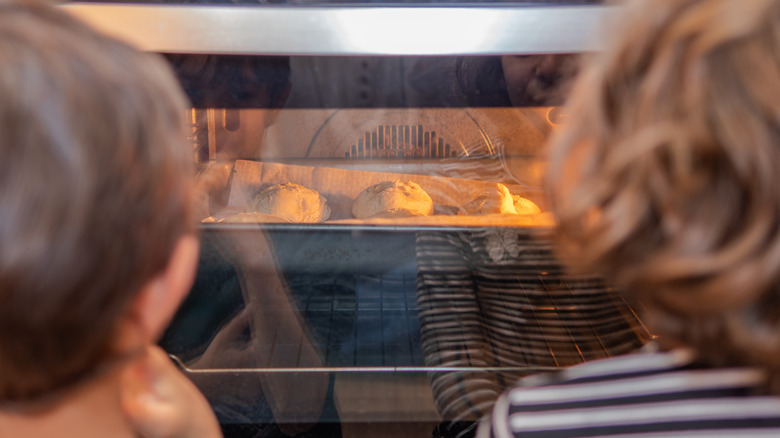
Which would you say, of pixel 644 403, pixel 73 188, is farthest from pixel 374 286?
pixel 73 188

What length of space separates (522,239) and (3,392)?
0.82 m

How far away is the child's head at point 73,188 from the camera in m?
0.33

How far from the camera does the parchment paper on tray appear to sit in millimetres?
1239

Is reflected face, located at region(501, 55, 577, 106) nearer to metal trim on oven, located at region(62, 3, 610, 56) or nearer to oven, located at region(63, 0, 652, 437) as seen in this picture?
oven, located at region(63, 0, 652, 437)

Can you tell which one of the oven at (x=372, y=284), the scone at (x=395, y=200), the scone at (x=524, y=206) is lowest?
the oven at (x=372, y=284)

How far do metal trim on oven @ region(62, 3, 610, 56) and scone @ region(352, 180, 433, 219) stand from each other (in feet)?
2.26

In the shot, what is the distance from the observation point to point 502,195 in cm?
129

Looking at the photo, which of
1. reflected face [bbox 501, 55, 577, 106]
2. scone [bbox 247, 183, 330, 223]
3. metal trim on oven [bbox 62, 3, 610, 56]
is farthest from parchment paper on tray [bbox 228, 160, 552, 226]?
metal trim on oven [bbox 62, 3, 610, 56]

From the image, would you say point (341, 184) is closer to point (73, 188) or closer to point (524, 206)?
point (524, 206)

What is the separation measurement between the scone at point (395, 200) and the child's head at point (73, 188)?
897mm

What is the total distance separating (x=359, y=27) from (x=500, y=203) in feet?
2.43

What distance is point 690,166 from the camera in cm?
36

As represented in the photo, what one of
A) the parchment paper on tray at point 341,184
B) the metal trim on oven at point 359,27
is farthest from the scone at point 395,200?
the metal trim on oven at point 359,27

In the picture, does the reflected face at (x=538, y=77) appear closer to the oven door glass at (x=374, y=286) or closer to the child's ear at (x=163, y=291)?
the oven door glass at (x=374, y=286)
